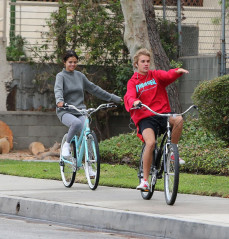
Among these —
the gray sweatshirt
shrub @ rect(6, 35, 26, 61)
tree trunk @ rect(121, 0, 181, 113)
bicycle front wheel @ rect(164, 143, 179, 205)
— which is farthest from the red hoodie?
shrub @ rect(6, 35, 26, 61)

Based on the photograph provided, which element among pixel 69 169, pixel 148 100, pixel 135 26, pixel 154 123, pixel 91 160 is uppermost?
pixel 135 26

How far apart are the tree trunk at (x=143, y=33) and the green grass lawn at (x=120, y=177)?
11.0 feet

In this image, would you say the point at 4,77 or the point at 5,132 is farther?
the point at 4,77

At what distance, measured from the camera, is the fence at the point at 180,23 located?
57.9 ft

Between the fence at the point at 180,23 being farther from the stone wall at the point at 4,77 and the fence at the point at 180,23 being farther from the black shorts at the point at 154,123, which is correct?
the black shorts at the point at 154,123

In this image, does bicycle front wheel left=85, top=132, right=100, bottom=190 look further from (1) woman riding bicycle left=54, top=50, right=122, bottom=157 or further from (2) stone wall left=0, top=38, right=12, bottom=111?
(2) stone wall left=0, top=38, right=12, bottom=111

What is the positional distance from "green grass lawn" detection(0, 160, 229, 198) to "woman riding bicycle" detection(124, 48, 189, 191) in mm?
1319

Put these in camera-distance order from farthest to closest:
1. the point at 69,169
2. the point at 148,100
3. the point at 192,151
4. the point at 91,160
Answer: the point at 192,151
the point at 69,169
the point at 91,160
the point at 148,100

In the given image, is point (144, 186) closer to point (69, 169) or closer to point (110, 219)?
point (110, 219)

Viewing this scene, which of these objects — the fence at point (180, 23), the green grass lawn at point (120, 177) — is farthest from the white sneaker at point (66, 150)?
the fence at point (180, 23)

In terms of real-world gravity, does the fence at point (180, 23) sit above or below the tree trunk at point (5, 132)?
above

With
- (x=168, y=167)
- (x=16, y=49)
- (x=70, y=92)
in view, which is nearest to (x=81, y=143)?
(x=70, y=92)

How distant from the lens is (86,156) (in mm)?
9586

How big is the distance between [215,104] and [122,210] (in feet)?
18.9
